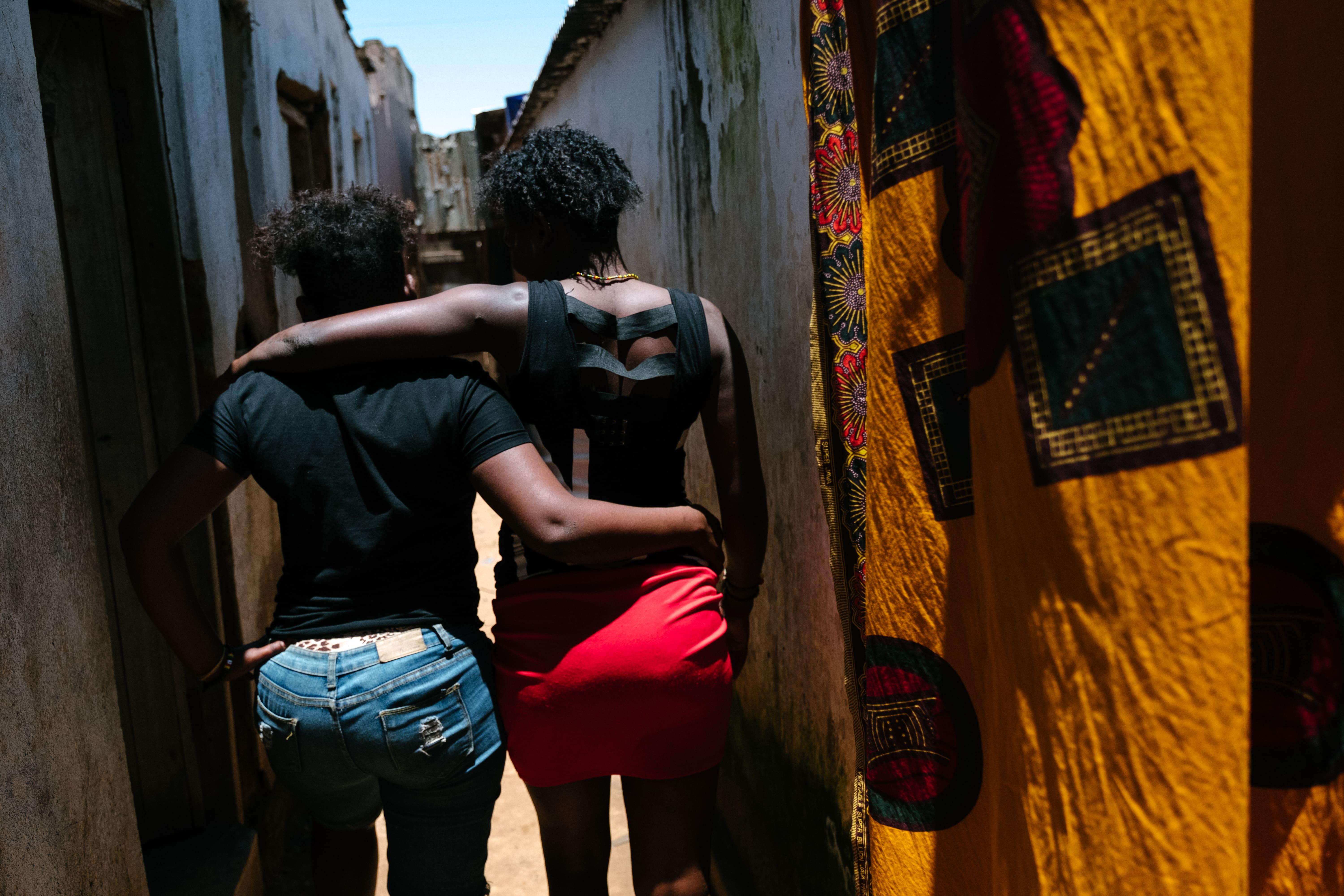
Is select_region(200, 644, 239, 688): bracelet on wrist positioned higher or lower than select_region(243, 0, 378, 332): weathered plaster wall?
lower

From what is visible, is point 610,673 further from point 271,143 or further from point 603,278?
point 271,143

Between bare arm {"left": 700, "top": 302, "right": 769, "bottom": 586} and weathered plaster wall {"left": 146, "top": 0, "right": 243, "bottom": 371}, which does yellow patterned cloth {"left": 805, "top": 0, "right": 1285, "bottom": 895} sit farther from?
weathered plaster wall {"left": 146, "top": 0, "right": 243, "bottom": 371}

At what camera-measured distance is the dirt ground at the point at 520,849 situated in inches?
111

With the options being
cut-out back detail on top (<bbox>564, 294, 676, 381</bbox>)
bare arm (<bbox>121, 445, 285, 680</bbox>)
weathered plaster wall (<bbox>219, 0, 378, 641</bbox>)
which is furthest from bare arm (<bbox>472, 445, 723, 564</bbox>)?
weathered plaster wall (<bbox>219, 0, 378, 641</bbox>)

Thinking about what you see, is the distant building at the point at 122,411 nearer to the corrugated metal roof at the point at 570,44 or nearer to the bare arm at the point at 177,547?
the bare arm at the point at 177,547

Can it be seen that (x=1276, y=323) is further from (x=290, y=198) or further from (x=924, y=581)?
(x=290, y=198)

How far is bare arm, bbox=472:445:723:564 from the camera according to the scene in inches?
58.5

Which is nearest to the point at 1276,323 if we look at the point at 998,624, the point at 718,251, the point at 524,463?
the point at 998,624

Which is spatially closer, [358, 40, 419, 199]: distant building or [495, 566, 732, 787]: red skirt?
[495, 566, 732, 787]: red skirt

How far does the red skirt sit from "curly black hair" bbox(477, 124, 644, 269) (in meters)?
0.67

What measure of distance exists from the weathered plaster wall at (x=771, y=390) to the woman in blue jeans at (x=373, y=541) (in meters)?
0.65

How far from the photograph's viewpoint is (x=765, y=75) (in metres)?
2.33

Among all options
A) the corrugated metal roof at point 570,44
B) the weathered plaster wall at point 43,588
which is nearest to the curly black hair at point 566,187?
the weathered plaster wall at point 43,588

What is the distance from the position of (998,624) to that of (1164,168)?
0.41m
